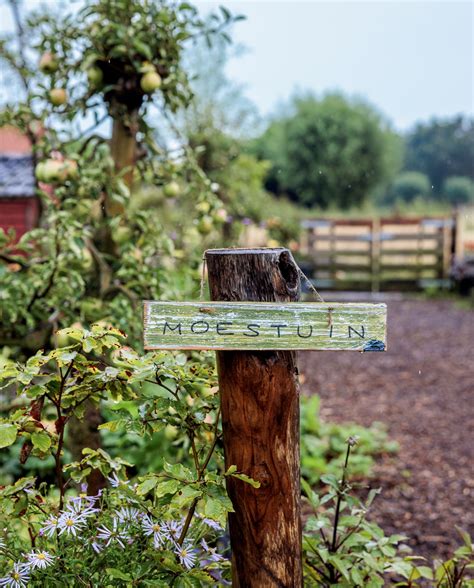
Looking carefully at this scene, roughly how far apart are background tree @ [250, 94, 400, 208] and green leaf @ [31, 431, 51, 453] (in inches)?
762

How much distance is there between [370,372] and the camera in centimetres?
625

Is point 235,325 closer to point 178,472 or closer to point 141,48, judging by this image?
point 178,472

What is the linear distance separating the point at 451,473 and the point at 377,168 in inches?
828

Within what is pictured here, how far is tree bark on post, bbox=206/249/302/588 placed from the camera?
4.83ft

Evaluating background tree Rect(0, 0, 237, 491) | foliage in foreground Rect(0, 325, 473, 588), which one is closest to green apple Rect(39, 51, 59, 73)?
background tree Rect(0, 0, 237, 491)

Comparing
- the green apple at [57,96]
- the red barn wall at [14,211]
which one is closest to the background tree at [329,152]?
the red barn wall at [14,211]

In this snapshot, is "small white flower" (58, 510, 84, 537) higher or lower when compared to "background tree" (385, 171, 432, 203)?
lower

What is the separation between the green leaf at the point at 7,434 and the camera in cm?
134

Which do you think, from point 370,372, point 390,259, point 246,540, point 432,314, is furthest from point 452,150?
point 246,540

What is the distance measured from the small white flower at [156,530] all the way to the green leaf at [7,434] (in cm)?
31

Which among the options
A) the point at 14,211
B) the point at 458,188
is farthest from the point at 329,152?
the point at 458,188

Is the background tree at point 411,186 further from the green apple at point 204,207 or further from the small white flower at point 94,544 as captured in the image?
the small white flower at point 94,544

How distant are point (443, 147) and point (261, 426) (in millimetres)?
39315

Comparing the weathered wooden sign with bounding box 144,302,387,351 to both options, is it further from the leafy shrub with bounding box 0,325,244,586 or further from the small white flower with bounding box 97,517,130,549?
the small white flower with bounding box 97,517,130,549
